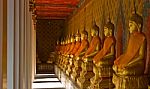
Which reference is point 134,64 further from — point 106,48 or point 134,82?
point 106,48

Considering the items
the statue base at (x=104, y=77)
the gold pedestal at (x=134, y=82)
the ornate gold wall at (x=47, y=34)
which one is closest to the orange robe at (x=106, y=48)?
the statue base at (x=104, y=77)

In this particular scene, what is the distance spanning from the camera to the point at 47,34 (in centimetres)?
1468

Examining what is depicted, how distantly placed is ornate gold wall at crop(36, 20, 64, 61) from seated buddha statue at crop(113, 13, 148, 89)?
11.9 meters

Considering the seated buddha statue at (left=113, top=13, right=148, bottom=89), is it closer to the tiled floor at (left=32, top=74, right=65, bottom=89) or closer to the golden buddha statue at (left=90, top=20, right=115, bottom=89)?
the golden buddha statue at (left=90, top=20, right=115, bottom=89)

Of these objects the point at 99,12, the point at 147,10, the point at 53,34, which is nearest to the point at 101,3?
the point at 99,12

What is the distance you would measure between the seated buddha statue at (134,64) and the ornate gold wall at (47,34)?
39.2 feet

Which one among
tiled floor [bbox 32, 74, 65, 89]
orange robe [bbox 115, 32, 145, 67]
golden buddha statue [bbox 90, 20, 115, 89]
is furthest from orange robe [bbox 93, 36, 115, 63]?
tiled floor [bbox 32, 74, 65, 89]

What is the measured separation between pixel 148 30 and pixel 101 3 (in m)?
2.21

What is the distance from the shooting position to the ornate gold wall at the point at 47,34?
14523mm

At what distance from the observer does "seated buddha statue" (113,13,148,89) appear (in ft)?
7.80

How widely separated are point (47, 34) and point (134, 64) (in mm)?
12409

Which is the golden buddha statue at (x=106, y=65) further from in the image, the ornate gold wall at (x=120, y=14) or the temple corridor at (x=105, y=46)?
the ornate gold wall at (x=120, y=14)

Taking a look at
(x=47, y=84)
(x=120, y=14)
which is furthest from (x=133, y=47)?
(x=47, y=84)

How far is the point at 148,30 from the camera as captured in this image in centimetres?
273
